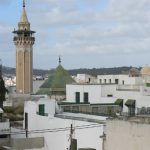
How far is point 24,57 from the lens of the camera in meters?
69.4

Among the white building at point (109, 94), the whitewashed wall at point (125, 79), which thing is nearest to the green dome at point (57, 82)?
the whitewashed wall at point (125, 79)

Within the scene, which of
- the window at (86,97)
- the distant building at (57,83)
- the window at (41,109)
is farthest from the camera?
the distant building at (57,83)

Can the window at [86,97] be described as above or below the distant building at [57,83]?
below

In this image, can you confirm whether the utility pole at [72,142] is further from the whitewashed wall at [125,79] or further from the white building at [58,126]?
the whitewashed wall at [125,79]

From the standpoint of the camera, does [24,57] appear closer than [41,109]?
No

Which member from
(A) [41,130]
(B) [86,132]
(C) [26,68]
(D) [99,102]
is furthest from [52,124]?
(C) [26,68]

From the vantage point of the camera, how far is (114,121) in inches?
689

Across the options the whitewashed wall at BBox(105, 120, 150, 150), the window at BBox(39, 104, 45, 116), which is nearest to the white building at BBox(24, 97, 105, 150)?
the window at BBox(39, 104, 45, 116)

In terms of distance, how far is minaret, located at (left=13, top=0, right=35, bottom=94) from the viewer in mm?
69188

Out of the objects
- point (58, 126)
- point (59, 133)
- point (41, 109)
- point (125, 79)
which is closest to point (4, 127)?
point (41, 109)

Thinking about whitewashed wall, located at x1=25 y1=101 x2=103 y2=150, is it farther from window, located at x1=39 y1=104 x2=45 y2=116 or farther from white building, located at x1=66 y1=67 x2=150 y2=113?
white building, located at x1=66 y1=67 x2=150 y2=113

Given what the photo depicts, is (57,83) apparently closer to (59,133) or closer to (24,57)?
(24,57)

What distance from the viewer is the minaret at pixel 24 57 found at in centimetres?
6919

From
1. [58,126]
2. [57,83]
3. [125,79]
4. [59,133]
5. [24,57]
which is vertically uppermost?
[24,57]
